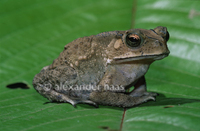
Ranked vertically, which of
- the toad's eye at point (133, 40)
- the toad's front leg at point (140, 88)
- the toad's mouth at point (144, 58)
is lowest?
the toad's front leg at point (140, 88)

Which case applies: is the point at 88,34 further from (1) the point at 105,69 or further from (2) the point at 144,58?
(2) the point at 144,58

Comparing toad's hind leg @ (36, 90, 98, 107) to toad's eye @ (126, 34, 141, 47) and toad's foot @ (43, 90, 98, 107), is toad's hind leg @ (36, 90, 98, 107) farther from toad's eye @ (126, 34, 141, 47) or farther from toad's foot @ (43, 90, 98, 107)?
toad's eye @ (126, 34, 141, 47)

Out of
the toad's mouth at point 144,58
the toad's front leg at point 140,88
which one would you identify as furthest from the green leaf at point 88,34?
the toad's mouth at point 144,58

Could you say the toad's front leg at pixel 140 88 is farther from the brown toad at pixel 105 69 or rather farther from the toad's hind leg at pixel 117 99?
the toad's hind leg at pixel 117 99

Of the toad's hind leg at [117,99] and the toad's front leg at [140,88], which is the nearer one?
the toad's hind leg at [117,99]

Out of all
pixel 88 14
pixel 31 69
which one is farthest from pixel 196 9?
pixel 31 69

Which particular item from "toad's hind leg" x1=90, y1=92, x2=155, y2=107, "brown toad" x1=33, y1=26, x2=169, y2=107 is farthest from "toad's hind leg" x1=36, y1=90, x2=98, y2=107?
"toad's hind leg" x1=90, y1=92, x2=155, y2=107

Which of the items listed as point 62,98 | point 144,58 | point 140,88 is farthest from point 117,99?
point 62,98

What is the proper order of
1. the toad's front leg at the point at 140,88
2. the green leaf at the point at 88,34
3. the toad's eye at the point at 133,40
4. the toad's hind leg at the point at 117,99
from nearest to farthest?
1. the green leaf at the point at 88,34
2. the toad's hind leg at the point at 117,99
3. the toad's eye at the point at 133,40
4. the toad's front leg at the point at 140,88
